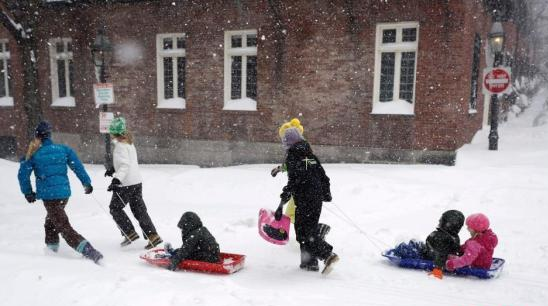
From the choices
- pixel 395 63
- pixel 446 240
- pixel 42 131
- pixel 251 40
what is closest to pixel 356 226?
pixel 446 240

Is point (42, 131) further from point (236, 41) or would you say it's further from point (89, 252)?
point (236, 41)

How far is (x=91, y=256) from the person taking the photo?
5223 millimetres

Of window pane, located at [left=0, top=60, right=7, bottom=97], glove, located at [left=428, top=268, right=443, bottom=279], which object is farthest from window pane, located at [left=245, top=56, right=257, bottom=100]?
window pane, located at [left=0, top=60, right=7, bottom=97]

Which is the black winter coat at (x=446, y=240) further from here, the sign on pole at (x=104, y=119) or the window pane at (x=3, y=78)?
the window pane at (x=3, y=78)

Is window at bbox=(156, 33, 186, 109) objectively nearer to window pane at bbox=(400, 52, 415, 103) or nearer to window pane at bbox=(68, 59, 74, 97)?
window pane at bbox=(68, 59, 74, 97)

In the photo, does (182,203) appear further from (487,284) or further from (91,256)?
(487,284)

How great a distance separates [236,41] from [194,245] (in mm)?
9838

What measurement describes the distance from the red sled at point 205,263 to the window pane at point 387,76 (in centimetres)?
814

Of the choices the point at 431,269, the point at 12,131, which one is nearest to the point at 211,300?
the point at 431,269

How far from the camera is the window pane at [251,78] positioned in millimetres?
13586

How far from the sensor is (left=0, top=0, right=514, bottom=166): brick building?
36.8 feet

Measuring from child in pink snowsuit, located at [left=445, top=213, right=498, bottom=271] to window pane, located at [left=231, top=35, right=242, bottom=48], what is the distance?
10225 mm

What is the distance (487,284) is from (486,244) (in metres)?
0.47

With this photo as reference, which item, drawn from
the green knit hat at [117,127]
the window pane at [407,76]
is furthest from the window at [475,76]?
the green knit hat at [117,127]
